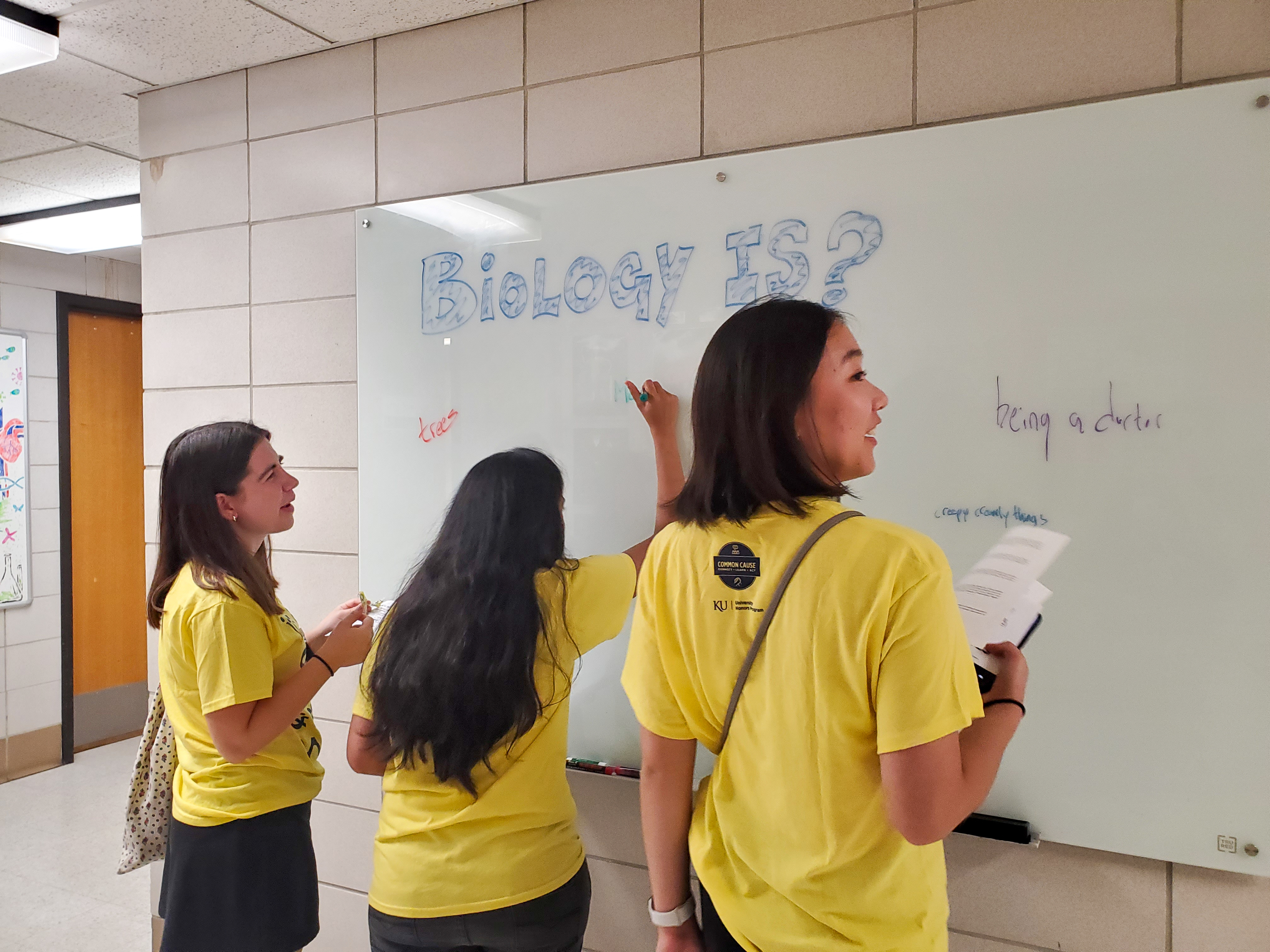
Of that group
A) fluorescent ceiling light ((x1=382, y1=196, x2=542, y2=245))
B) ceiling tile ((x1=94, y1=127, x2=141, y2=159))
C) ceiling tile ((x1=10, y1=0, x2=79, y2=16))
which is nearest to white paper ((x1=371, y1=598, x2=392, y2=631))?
fluorescent ceiling light ((x1=382, y1=196, x2=542, y2=245))

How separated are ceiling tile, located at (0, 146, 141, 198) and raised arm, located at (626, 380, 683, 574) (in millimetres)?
2028

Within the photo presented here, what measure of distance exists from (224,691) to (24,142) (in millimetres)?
2118

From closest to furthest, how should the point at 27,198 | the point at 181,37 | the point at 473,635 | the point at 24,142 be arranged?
the point at 473,635 → the point at 181,37 → the point at 24,142 → the point at 27,198

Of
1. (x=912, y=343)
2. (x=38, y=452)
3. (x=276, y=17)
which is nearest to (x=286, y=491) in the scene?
(x=276, y=17)

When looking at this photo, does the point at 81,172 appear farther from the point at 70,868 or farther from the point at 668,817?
the point at 668,817

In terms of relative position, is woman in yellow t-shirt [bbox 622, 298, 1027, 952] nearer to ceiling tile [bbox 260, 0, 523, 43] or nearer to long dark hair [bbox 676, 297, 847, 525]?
long dark hair [bbox 676, 297, 847, 525]

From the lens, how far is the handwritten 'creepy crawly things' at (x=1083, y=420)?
1309mm

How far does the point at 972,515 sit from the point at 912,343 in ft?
0.98

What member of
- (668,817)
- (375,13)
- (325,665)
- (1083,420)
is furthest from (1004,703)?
(375,13)

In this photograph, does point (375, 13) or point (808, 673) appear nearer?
point (808, 673)

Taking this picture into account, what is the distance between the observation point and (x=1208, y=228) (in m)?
1.26

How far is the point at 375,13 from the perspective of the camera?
181 centimetres

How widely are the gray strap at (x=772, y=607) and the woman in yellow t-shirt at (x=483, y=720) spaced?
1.23ft

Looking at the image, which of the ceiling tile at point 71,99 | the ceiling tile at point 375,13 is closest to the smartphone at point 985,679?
the ceiling tile at point 375,13
